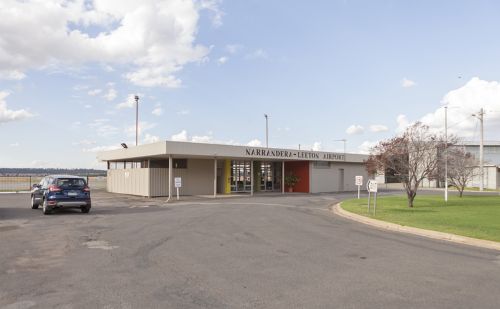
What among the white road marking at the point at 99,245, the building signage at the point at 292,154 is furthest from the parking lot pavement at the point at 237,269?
the building signage at the point at 292,154

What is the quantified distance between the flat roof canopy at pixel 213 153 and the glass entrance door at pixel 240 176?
116 inches

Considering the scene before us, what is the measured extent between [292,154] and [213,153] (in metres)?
8.92

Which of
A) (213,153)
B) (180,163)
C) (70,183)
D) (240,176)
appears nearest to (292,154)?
(240,176)

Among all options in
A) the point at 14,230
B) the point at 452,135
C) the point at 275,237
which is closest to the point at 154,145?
the point at 14,230

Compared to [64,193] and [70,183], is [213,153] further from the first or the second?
[64,193]

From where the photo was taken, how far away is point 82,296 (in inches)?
236

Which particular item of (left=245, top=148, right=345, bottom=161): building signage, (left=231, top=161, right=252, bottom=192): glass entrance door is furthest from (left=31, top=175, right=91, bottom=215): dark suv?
(left=231, top=161, right=252, bottom=192): glass entrance door

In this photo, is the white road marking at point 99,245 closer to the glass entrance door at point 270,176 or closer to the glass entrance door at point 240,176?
the glass entrance door at point 240,176

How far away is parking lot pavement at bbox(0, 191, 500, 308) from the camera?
595 cm

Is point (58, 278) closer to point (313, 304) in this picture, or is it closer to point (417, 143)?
point (313, 304)

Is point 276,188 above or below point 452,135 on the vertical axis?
below

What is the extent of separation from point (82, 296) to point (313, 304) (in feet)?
10.4

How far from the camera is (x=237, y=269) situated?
306 inches

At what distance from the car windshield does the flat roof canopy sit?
872cm
